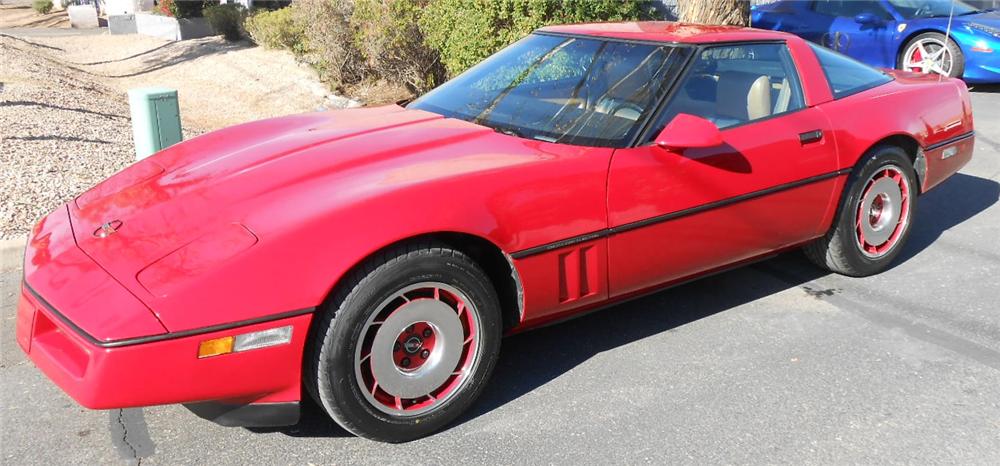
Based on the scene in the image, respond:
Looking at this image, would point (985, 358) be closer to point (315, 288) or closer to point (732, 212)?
point (732, 212)

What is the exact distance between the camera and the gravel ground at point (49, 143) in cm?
572

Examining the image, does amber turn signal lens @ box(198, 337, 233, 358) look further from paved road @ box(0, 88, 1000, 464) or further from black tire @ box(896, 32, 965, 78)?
black tire @ box(896, 32, 965, 78)

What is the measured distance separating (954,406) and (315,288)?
2.51m

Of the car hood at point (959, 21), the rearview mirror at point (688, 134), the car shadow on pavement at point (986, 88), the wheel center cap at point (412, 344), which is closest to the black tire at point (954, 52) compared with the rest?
the car hood at point (959, 21)

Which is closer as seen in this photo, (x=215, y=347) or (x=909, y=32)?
(x=215, y=347)

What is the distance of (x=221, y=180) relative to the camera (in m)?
3.22

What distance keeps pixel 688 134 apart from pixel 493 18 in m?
6.03

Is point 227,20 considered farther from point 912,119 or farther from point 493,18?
point 912,119

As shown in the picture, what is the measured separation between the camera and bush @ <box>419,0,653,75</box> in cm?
898

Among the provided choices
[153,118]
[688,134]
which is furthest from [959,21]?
[153,118]

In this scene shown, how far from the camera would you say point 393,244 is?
2.91 m

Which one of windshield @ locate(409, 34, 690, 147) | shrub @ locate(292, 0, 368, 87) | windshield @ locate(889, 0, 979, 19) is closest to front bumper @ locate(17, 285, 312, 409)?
windshield @ locate(409, 34, 690, 147)

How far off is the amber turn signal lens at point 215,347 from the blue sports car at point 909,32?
30.4ft

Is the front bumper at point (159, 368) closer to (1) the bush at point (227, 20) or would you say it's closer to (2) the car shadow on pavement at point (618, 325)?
(2) the car shadow on pavement at point (618, 325)
